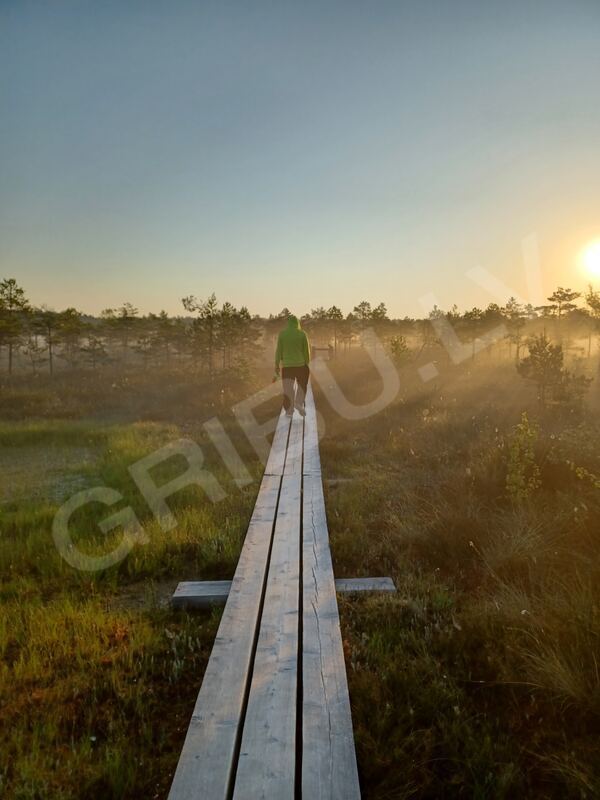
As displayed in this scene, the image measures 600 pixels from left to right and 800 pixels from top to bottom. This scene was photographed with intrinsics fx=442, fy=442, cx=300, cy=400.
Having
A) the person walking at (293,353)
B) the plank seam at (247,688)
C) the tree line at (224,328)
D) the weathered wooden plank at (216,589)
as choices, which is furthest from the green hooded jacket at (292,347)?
the tree line at (224,328)

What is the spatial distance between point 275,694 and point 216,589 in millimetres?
1341

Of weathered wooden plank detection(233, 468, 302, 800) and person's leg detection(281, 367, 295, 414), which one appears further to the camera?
person's leg detection(281, 367, 295, 414)

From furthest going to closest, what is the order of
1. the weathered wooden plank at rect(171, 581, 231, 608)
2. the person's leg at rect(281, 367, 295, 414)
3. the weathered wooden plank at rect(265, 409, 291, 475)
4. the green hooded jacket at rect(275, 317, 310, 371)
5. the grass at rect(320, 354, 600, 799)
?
the person's leg at rect(281, 367, 295, 414), the green hooded jacket at rect(275, 317, 310, 371), the weathered wooden plank at rect(265, 409, 291, 475), the weathered wooden plank at rect(171, 581, 231, 608), the grass at rect(320, 354, 600, 799)

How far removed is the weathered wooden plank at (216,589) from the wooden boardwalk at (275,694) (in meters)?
0.10

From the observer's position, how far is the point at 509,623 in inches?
113

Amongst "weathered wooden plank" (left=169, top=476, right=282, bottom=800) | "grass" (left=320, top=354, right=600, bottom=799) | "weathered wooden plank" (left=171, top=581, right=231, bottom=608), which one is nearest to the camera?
"weathered wooden plank" (left=169, top=476, right=282, bottom=800)

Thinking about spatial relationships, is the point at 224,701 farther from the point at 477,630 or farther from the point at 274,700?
the point at 477,630

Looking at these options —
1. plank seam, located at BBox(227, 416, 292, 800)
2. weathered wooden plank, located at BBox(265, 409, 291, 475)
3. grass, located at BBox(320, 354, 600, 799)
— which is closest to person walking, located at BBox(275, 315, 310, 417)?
weathered wooden plank, located at BBox(265, 409, 291, 475)

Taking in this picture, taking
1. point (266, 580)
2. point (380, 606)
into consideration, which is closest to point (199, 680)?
point (266, 580)

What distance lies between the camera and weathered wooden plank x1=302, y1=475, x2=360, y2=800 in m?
1.81

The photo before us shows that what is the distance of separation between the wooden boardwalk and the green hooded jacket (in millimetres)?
5864

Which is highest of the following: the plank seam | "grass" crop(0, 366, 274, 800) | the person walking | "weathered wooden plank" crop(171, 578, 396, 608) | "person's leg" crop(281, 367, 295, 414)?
the person walking

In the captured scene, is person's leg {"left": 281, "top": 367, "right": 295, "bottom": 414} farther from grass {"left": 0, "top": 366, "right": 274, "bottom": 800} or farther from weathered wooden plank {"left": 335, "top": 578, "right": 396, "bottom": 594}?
weathered wooden plank {"left": 335, "top": 578, "right": 396, "bottom": 594}

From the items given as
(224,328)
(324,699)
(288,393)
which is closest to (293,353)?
(288,393)
